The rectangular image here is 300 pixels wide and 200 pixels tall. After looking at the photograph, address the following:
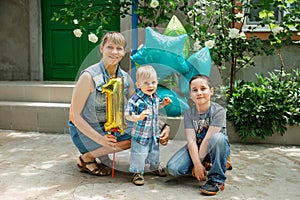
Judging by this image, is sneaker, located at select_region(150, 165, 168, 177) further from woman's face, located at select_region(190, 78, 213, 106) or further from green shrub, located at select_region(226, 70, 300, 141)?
green shrub, located at select_region(226, 70, 300, 141)

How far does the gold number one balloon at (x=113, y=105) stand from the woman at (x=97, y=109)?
0.39 feet

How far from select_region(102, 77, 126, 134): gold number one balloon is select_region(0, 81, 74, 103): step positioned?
2.13m

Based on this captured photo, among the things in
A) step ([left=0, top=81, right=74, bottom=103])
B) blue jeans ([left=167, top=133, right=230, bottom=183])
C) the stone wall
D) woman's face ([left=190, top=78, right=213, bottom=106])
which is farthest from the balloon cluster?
the stone wall

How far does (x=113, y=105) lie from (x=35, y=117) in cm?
204

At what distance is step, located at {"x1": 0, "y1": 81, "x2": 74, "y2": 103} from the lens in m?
4.81

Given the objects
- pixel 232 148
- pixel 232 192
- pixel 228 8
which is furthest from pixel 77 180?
pixel 228 8

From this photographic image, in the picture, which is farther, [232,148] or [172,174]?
[232,148]

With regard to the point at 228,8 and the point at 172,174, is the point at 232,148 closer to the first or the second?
the point at 172,174

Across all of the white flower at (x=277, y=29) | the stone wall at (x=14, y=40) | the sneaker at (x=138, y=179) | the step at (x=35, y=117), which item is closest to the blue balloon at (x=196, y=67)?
the sneaker at (x=138, y=179)

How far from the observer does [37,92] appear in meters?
4.90

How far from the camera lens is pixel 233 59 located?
4297mm

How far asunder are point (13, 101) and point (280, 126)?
3.15 m

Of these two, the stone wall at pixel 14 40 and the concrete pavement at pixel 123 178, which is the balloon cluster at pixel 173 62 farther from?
the stone wall at pixel 14 40

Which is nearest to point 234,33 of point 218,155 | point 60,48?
point 218,155
